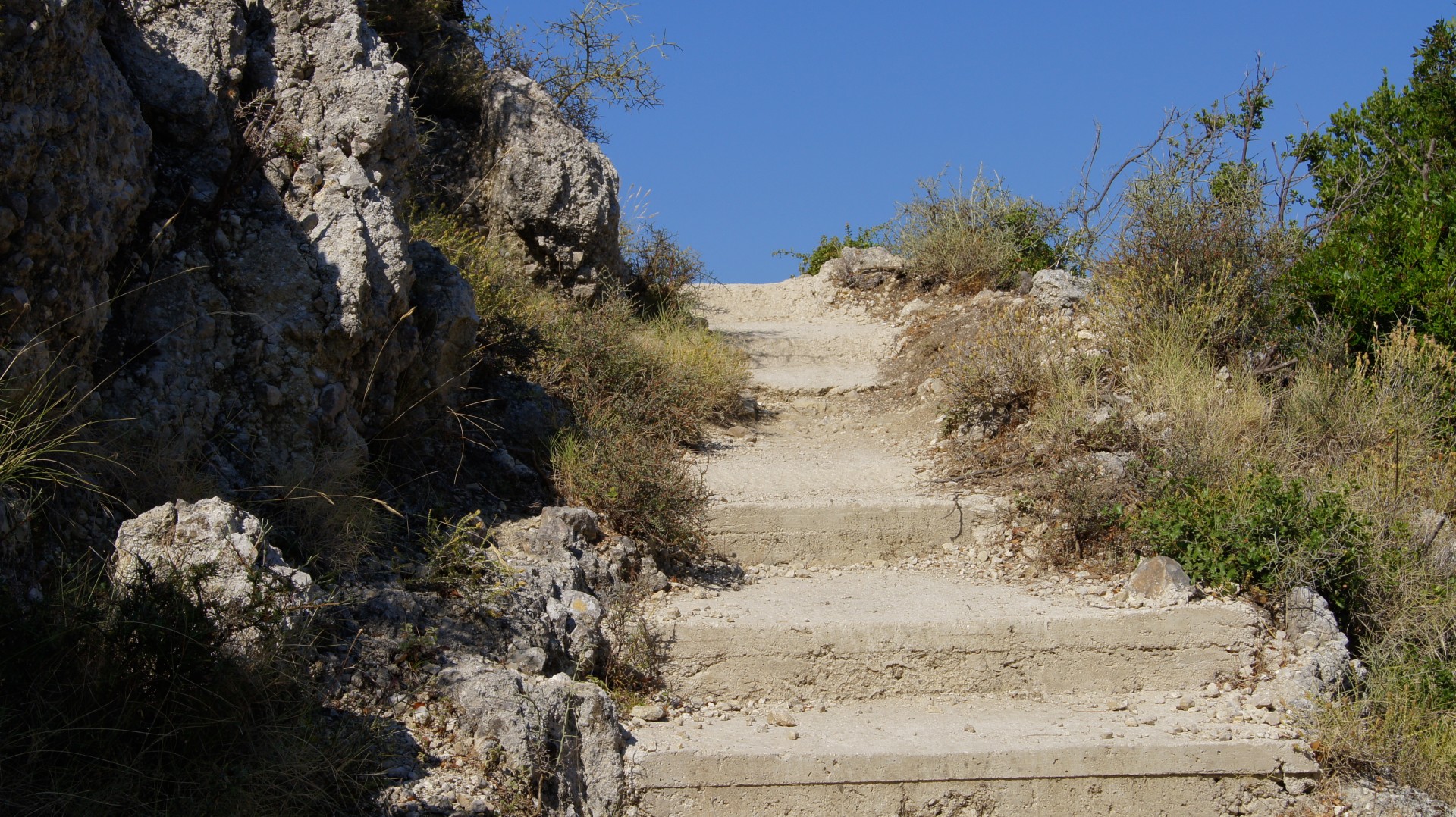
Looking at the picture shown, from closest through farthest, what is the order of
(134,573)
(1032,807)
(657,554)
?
(134,573) → (1032,807) → (657,554)

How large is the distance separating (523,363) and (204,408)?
2.51m

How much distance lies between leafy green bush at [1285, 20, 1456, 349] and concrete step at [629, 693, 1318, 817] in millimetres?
3916

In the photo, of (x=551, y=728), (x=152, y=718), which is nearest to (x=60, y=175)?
(x=152, y=718)

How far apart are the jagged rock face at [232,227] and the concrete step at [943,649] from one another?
1.88m

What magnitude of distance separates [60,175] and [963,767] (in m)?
4.06

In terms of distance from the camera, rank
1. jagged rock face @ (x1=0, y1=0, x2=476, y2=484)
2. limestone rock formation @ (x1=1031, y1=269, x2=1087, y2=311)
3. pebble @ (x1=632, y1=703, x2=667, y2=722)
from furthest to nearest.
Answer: limestone rock formation @ (x1=1031, y1=269, x2=1087, y2=311) → pebble @ (x1=632, y1=703, x2=667, y2=722) → jagged rock face @ (x1=0, y1=0, x2=476, y2=484)

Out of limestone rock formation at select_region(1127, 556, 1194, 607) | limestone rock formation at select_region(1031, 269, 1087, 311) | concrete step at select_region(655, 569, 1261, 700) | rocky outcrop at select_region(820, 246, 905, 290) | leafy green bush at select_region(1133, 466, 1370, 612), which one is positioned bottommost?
concrete step at select_region(655, 569, 1261, 700)

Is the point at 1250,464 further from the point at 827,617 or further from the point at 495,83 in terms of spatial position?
the point at 495,83

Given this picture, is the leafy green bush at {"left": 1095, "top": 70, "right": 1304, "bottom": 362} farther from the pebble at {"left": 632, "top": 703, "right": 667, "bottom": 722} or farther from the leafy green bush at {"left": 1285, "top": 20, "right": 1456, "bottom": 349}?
the pebble at {"left": 632, "top": 703, "right": 667, "bottom": 722}

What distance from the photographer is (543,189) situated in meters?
9.14

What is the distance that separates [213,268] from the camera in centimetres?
476

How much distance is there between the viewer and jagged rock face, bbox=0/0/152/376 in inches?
149

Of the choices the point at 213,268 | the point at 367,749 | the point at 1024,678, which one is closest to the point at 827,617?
the point at 1024,678

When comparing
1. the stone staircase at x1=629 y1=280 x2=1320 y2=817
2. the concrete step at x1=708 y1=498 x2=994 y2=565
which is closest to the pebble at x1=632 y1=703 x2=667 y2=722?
the stone staircase at x1=629 y1=280 x2=1320 y2=817
